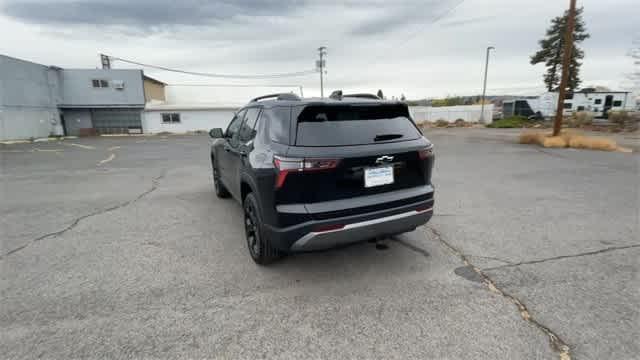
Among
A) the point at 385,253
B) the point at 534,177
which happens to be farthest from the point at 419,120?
the point at 385,253

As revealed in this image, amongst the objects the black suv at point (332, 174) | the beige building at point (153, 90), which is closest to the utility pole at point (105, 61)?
the beige building at point (153, 90)

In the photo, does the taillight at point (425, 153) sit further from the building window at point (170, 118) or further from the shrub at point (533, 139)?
the building window at point (170, 118)

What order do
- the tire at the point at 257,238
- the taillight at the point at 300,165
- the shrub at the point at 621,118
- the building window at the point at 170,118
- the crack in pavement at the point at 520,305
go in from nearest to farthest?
the crack in pavement at the point at 520,305 → the taillight at the point at 300,165 → the tire at the point at 257,238 → the shrub at the point at 621,118 → the building window at the point at 170,118

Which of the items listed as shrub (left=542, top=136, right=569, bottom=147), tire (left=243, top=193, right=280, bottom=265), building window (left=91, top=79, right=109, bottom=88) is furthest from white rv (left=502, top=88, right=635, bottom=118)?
building window (left=91, top=79, right=109, bottom=88)

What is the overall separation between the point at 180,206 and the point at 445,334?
4560 mm

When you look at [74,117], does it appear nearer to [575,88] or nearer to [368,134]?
[368,134]

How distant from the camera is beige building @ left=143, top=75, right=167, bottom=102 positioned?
2984cm

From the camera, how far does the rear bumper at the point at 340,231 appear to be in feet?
8.30

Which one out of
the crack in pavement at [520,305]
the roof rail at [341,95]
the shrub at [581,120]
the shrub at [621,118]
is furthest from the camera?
the shrub at [581,120]

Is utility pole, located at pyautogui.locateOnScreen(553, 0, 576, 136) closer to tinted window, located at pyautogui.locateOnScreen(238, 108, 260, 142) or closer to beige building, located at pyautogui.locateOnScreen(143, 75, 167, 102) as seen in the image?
tinted window, located at pyautogui.locateOnScreen(238, 108, 260, 142)

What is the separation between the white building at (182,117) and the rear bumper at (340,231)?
29746mm

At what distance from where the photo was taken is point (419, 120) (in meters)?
40.3

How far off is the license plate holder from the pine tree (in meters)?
50.0

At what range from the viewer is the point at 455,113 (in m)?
39.4
